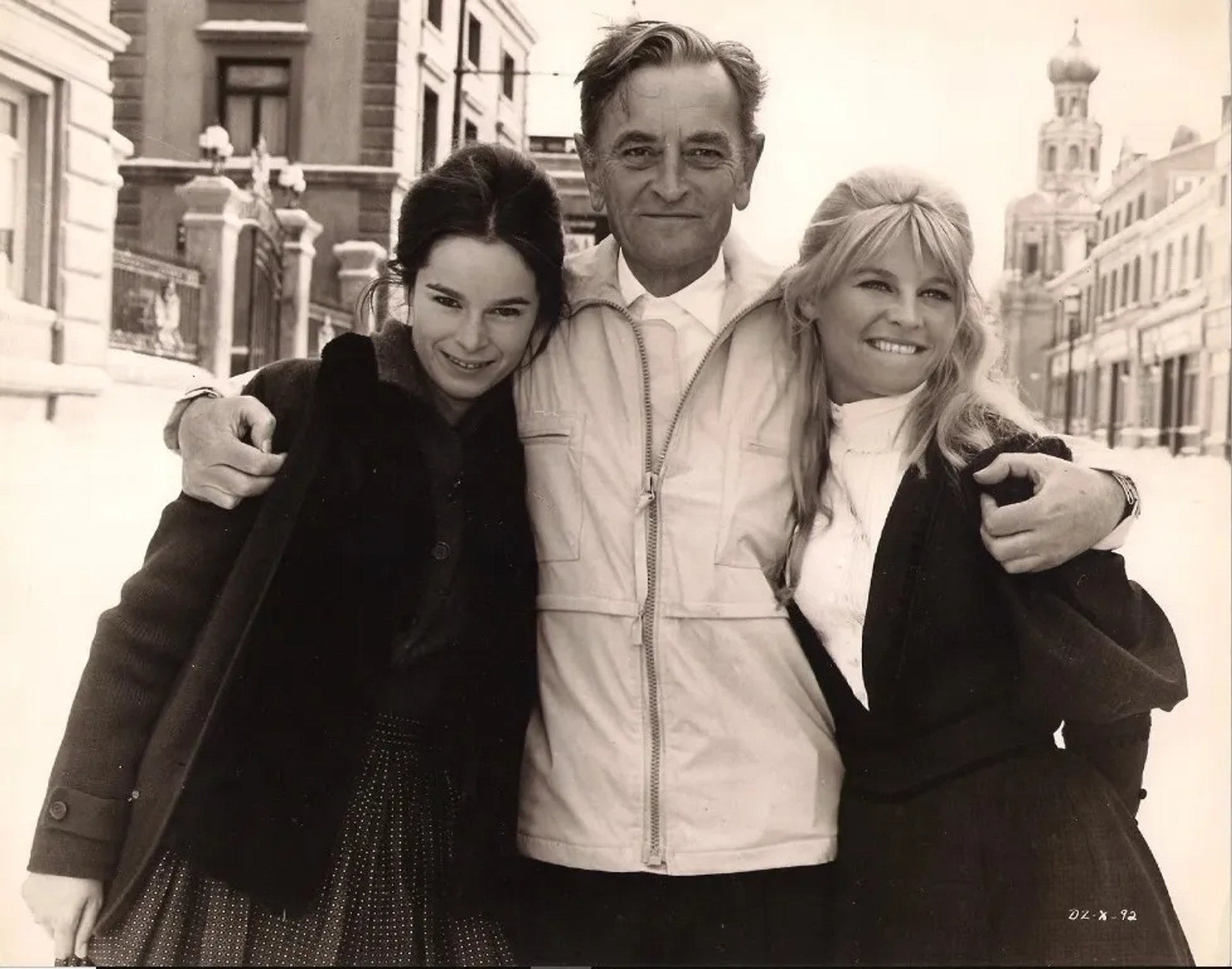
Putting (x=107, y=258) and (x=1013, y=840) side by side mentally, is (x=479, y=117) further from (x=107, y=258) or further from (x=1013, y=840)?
(x=1013, y=840)

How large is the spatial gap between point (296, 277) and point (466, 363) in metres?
0.79

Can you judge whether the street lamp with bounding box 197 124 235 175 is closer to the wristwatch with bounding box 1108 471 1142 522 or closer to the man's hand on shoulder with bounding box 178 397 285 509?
the man's hand on shoulder with bounding box 178 397 285 509

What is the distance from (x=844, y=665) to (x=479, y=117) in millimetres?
1348

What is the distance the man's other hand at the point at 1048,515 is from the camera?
1.75 meters

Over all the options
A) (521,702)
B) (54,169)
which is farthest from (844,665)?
(54,169)

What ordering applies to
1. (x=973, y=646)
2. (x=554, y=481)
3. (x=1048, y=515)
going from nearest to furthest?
(x=1048, y=515) → (x=973, y=646) → (x=554, y=481)

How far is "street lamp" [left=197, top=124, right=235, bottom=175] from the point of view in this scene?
238 centimetres

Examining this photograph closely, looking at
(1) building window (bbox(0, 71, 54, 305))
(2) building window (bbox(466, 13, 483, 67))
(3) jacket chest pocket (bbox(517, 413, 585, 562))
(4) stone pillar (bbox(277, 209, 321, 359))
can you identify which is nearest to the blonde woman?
(3) jacket chest pocket (bbox(517, 413, 585, 562))

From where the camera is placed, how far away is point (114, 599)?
2443mm

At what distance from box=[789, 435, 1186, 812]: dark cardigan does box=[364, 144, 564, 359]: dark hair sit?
2.25 ft

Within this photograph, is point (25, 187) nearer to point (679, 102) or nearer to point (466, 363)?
point (466, 363)

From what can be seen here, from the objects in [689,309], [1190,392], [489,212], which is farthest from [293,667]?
[1190,392]

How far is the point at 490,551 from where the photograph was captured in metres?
1.87

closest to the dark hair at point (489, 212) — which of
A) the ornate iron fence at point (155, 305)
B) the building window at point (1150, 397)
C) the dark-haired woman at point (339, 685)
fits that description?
the dark-haired woman at point (339, 685)
